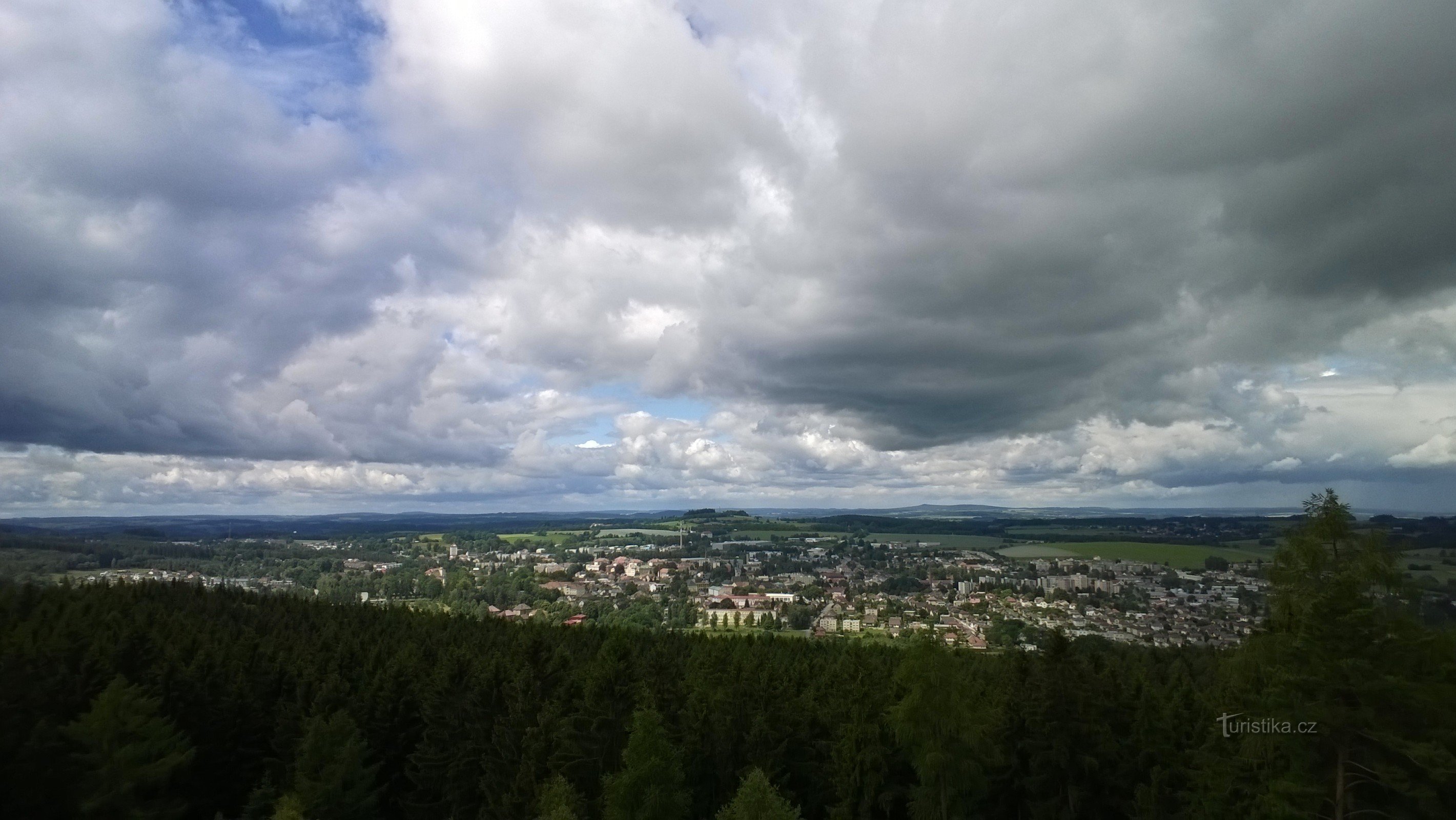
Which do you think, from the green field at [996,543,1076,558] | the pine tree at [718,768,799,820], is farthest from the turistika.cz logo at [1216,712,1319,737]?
the green field at [996,543,1076,558]

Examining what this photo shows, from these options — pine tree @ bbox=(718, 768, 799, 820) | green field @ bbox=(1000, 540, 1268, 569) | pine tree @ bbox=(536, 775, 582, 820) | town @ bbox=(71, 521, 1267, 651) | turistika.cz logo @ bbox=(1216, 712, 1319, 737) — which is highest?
turistika.cz logo @ bbox=(1216, 712, 1319, 737)

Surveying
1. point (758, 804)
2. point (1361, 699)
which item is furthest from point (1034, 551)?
point (758, 804)

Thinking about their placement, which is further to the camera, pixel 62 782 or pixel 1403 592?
pixel 62 782

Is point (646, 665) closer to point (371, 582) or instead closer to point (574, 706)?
point (574, 706)

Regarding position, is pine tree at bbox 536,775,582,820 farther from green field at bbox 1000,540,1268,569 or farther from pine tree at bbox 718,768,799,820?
green field at bbox 1000,540,1268,569

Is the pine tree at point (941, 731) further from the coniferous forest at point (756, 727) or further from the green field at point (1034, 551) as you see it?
the green field at point (1034, 551)

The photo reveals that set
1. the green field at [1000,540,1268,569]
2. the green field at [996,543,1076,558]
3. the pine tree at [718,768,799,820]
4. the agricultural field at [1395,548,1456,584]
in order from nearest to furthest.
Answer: the agricultural field at [1395,548,1456,584], the pine tree at [718,768,799,820], the green field at [1000,540,1268,569], the green field at [996,543,1076,558]

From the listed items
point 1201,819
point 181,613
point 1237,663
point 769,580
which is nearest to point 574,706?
point 1201,819
